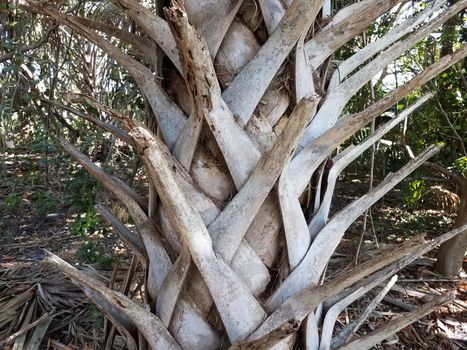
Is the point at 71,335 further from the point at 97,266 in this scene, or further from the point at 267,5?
the point at 267,5

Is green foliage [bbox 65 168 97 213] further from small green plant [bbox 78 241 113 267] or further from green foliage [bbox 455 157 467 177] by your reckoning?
green foliage [bbox 455 157 467 177]

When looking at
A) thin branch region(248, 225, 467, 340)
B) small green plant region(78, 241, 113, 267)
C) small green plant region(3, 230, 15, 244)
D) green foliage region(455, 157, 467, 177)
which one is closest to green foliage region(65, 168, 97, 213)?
small green plant region(78, 241, 113, 267)

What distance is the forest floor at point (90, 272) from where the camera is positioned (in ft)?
6.15

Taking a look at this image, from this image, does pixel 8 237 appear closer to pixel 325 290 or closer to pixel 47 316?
pixel 47 316

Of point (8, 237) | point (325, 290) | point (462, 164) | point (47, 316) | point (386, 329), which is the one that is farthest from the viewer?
point (8, 237)

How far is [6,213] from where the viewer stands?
417 centimetres

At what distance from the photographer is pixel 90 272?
207 cm

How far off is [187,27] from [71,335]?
5.58 feet

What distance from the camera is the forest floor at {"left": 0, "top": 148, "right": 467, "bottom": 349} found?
1874 mm

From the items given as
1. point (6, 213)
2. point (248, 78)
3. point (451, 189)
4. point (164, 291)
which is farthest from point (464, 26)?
point (6, 213)

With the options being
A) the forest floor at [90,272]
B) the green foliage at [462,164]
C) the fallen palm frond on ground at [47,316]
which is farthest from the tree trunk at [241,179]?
the green foliage at [462,164]

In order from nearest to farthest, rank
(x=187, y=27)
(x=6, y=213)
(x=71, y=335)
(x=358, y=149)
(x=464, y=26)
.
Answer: (x=187, y=27), (x=358, y=149), (x=71, y=335), (x=464, y=26), (x=6, y=213)

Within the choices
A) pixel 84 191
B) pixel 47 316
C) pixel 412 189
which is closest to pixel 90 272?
pixel 47 316

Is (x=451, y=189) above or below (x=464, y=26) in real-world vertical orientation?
below
